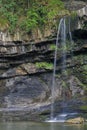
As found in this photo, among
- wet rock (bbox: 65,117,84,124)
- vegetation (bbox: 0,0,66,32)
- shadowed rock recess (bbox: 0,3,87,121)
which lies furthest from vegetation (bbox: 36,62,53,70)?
wet rock (bbox: 65,117,84,124)

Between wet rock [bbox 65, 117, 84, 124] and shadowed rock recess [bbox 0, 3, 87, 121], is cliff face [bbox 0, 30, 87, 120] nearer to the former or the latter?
shadowed rock recess [bbox 0, 3, 87, 121]

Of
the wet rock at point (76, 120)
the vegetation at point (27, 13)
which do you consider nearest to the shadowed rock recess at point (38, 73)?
the vegetation at point (27, 13)

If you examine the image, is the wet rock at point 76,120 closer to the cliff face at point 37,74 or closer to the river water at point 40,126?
the river water at point 40,126

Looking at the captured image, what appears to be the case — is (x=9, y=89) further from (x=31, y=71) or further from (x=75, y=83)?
(x=75, y=83)

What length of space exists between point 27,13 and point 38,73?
3.68 m

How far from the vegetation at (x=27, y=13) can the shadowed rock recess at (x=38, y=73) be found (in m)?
1.16

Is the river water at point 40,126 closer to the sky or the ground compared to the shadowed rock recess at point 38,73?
closer to the ground

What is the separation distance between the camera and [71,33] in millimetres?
24953

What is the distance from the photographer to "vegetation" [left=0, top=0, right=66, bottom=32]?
2528 cm

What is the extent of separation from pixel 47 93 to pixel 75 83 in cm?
171

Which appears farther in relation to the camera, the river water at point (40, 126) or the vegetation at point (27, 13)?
the vegetation at point (27, 13)

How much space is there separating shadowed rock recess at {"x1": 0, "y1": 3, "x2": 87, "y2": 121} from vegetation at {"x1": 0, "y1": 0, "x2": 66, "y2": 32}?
116cm

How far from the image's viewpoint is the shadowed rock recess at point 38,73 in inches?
963

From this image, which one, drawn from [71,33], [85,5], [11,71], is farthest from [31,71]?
[85,5]
